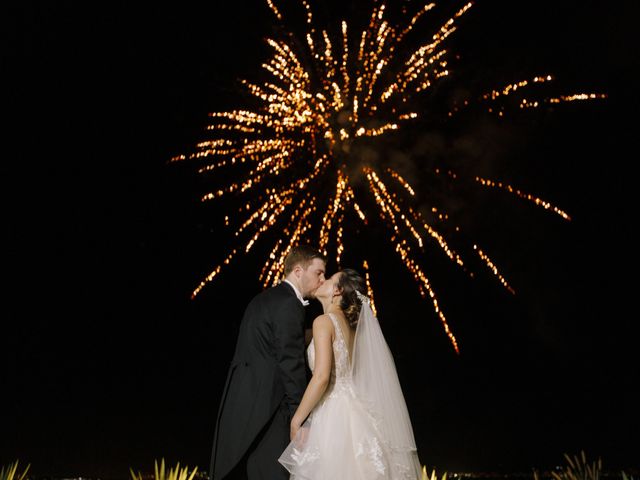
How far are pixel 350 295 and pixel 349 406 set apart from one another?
21.5 inches

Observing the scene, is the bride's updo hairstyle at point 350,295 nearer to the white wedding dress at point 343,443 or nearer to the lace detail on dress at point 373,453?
the white wedding dress at point 343,443

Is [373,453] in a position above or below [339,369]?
below

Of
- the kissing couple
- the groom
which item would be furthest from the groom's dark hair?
the groom

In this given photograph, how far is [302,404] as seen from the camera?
324cm

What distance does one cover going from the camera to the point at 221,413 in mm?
3357

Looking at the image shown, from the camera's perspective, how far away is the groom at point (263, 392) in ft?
10.5

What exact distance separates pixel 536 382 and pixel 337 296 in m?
5.41

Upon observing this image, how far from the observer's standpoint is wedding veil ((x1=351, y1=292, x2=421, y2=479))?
3441 millimetres

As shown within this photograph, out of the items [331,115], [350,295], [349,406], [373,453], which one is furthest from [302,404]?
[331,115]

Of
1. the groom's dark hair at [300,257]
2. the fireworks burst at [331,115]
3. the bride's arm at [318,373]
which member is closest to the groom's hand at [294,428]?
the bride's arm at [318,373]

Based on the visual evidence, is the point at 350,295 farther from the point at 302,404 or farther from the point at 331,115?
the point at 331,115

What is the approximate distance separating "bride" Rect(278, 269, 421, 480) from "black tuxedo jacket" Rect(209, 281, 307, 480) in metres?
0.12

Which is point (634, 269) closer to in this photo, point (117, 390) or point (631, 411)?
point (631, 411)

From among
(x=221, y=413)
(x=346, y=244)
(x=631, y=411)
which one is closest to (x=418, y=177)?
(x=346, y=244)
